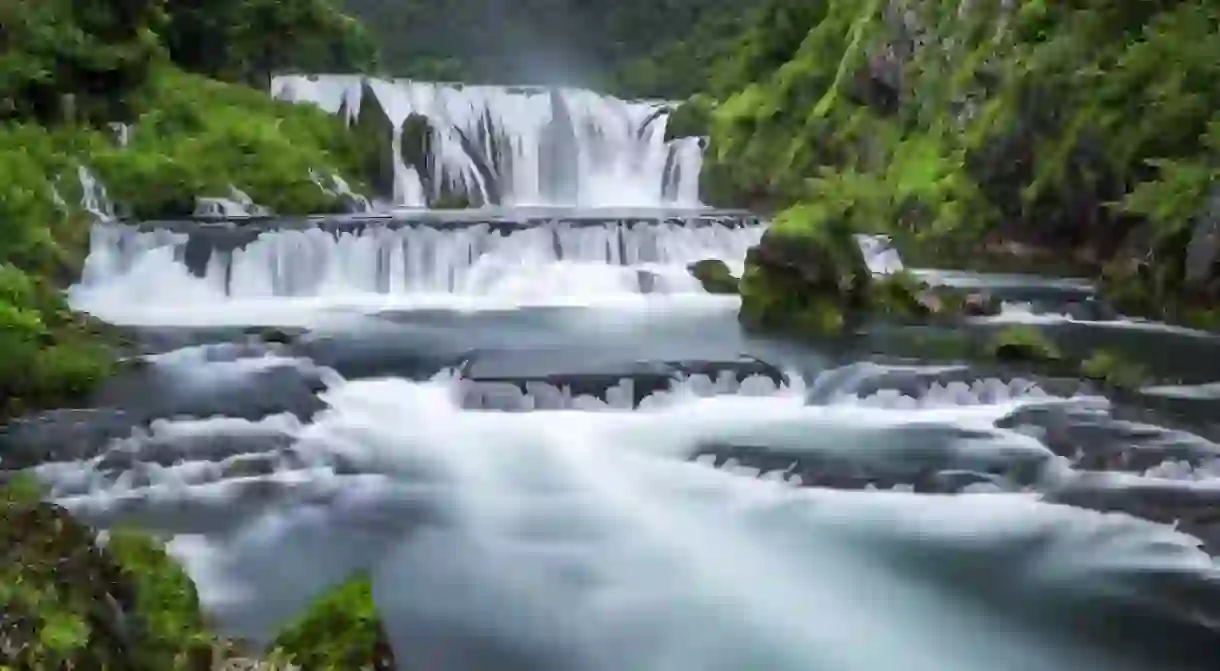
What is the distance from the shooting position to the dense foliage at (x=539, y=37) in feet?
197

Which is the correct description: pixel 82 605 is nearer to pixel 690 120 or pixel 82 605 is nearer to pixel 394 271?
pixel 394 271

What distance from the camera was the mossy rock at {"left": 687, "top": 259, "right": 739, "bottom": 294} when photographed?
1800cm

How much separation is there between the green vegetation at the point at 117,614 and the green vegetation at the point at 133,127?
797 centimetres

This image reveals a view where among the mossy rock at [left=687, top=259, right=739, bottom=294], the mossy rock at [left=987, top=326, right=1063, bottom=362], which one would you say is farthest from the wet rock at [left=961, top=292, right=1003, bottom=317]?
the mossy rock at [left=687, top=259, right=739, bottom=294]

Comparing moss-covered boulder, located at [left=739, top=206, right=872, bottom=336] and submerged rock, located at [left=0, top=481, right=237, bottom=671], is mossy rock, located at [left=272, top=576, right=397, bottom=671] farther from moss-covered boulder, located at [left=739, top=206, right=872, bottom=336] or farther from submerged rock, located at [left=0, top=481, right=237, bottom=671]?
moss-covered boulder, located at [left=739, top=206, right=872, bottom=336]

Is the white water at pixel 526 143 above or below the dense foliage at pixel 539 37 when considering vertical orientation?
below

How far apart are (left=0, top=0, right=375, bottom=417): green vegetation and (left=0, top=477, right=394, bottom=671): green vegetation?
7.97 meters

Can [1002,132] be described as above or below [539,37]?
below

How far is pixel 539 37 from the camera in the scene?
6494cm

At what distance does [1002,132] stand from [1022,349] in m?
8.38

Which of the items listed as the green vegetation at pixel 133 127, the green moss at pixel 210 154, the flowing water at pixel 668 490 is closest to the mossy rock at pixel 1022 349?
the flowing water at pixel 668 490

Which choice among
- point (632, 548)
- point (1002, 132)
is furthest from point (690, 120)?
point (632, 548)

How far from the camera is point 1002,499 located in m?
8.55

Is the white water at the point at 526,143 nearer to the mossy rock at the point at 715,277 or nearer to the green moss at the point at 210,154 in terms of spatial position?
the green moss at the point at 210,154
